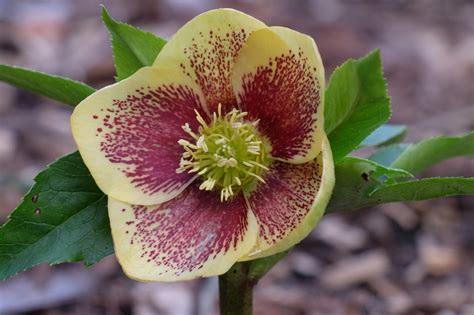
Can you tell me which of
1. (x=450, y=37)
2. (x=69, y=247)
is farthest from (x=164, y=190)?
(x=450, y=37)

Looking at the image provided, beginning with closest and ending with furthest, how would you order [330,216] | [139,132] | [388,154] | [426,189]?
[426,189]
[139,132]
[388,154]
[330,216]

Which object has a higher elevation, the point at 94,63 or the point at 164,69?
the point at 164,69

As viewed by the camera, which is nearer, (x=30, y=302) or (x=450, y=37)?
(x=30, y=302)

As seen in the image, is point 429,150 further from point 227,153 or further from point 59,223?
point 59,223

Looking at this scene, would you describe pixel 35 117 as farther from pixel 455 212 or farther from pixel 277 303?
pixel 455 212

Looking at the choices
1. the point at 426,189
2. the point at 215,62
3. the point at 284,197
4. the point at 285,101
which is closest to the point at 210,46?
the point at 215,62

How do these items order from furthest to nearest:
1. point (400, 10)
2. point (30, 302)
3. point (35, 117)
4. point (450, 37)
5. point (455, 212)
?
point (400, 10) < point (450, 37) < point (35, 117) < point (455, 212) < point (30, 302)
